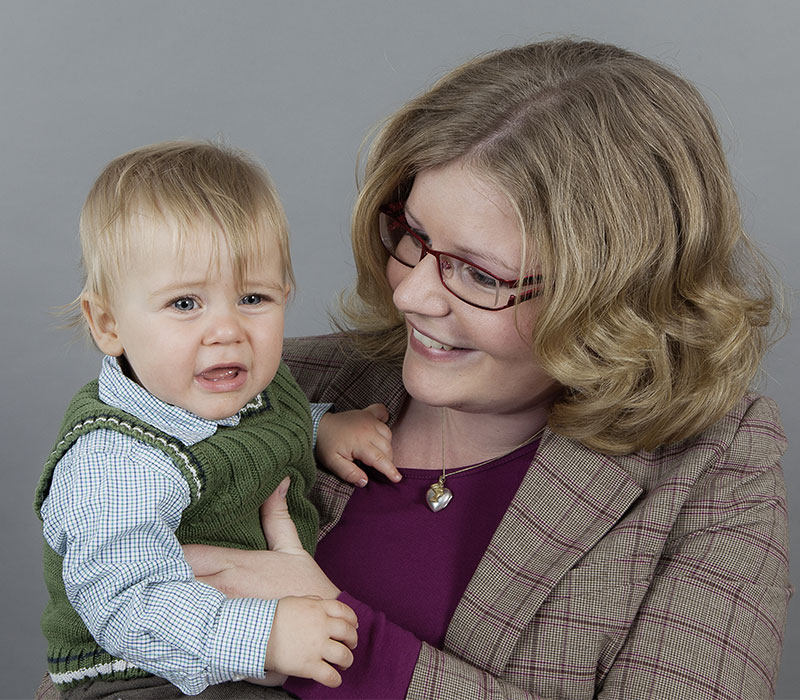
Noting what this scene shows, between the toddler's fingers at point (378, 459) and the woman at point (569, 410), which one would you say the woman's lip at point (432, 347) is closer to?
the woman at point (569, 410)

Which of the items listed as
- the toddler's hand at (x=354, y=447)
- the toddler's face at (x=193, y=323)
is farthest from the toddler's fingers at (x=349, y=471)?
the toddler's face at (x=193, y=323)

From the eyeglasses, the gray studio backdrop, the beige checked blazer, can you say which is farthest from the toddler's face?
the gray studio backdrop

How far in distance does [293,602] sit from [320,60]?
93.7 inches

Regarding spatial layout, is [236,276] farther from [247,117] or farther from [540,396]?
[247,117]

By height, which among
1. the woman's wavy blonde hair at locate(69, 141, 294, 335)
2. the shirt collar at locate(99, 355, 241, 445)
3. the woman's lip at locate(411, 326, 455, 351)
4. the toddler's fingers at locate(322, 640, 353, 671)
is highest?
the woman's wavy blonde hair at locate(69, 141, 294, 335)

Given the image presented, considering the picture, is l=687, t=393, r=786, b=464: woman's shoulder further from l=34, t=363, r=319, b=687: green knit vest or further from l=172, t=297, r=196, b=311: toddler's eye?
l=172, t=297, r=196, b=311: toddler's eye

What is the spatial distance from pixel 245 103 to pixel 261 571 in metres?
2.16

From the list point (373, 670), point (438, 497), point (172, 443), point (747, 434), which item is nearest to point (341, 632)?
point (373, 670)

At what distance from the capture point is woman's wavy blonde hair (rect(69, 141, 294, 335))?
84.0 inches

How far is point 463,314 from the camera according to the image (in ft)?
7.91

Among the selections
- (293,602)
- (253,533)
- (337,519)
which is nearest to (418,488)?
(337,519)

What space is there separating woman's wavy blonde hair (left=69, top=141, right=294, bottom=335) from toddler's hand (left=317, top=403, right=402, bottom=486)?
54cm

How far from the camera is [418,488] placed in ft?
8.77

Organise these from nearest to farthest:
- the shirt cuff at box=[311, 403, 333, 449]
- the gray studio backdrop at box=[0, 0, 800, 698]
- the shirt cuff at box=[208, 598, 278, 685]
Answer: the shirt cuff at box=[208, 598, 278, 685], the shirt cuff at box=[311, 403, 333, 449], the gray studio backdrop at box=[0, 0, 800, 698]
